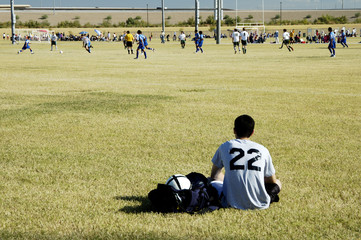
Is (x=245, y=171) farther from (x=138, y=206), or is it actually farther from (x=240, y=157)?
(x=138, y=206)

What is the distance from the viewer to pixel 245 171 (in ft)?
14.5

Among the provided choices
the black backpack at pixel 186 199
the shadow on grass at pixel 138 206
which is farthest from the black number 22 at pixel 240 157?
the shadow on grass at pixel 138 206

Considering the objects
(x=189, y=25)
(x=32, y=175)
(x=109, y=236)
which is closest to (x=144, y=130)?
(x=32, y=175)

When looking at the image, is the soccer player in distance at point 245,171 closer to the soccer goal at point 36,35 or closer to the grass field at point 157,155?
the grass field at point 157,155

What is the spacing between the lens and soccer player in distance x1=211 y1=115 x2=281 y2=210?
14.6 ft

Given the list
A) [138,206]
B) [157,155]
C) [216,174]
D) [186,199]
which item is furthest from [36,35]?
[186,199]

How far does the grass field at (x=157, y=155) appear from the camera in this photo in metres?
4.39

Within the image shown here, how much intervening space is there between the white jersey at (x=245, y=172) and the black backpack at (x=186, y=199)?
0.55 ft

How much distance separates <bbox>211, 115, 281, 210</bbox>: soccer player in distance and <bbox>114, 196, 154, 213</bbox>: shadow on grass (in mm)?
745

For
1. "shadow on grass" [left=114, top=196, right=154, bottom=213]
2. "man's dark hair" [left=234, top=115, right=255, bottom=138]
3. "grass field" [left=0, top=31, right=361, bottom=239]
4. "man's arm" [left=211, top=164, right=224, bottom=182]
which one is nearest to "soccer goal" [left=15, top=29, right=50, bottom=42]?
"grass field" [left=0, top=31, right=361, bottom=239]

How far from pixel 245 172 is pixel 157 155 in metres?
2.71

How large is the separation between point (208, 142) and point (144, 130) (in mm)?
1487

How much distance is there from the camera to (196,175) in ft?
16.1

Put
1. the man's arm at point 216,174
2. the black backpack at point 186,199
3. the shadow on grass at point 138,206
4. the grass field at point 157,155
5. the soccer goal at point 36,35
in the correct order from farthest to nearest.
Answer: the soccer goal at point 36,35 → the man's arm at point 216,174 → the shadow on grass at point 138,206 → the black backpack at point 186,199 → the grass field at point 157,155
